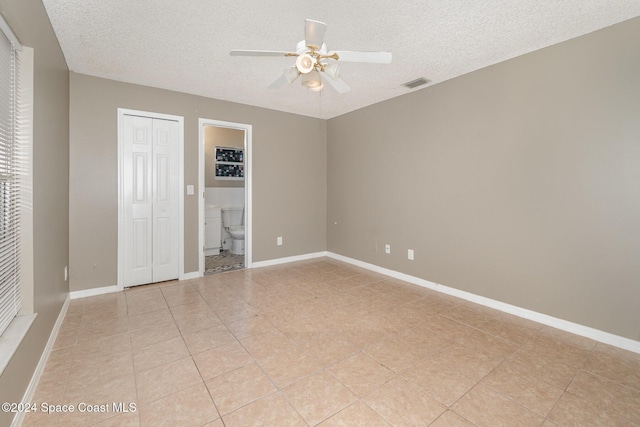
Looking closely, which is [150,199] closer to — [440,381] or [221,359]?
[221,359]

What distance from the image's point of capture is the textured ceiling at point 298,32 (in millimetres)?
2076

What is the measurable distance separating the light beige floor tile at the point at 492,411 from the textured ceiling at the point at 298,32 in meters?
2.58

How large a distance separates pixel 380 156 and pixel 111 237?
3.63m

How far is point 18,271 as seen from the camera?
169cm

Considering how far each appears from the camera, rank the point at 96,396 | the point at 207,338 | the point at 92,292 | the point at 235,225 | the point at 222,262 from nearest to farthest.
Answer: the point at 96,396
the point at 207,338
the point at 92,292
the point at 222,262
the point at 235,225

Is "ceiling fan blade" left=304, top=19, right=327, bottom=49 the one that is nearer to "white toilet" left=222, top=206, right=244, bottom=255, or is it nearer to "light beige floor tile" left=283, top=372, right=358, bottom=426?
"light beige floor tile" left=283, top=372, right=358, bottom=426

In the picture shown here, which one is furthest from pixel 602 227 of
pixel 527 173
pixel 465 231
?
pixel 465 231

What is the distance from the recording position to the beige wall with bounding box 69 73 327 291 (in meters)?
3.24

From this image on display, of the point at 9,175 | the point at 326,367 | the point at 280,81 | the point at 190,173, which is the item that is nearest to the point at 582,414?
the point at 326,367

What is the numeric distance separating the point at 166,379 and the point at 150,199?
2473mm

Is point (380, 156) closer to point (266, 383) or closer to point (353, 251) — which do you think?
point (353, 251)

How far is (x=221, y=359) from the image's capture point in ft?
6.88

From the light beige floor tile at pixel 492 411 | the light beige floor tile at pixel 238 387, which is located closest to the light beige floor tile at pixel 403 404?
the light beige floor tile at pixel 492 411

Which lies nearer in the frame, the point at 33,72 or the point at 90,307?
the point at 33,72
